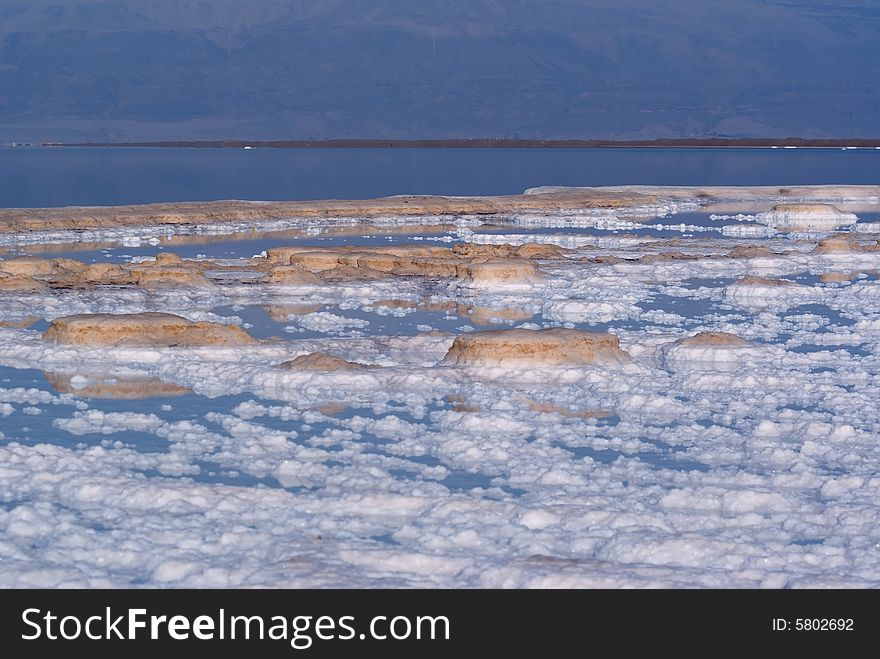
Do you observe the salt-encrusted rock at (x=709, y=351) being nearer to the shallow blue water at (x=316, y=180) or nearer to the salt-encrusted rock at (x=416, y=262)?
the salt-encrusted rock at (x=416, y=262)

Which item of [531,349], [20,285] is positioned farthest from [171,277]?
[531,349]

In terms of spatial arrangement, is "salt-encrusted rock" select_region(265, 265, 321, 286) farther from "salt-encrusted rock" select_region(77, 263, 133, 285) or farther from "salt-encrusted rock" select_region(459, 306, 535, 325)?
"salt-encrusted rock" select_region(459, 306, 535, 325)

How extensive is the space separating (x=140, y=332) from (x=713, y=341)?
4.39 metres

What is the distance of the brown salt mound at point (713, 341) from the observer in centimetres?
1091

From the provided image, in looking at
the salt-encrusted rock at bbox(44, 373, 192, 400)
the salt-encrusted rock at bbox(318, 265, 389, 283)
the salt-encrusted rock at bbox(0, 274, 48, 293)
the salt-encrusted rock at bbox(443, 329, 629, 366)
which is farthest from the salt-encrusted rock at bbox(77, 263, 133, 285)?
the salt-encrusted rock at bbox(443, 329, 629, 366)

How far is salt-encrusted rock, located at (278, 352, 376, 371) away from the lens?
9859 mm

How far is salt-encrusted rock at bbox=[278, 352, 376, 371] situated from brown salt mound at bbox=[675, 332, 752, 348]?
2494 mm

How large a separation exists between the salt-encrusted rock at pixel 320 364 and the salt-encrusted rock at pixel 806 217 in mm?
21385

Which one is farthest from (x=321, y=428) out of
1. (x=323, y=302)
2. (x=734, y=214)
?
(x=734, y=214)

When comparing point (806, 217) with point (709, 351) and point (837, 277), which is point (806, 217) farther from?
point (709, 351)

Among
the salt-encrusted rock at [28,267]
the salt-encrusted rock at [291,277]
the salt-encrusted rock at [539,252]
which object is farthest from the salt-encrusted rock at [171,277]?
the salt-encrusted rock at [539,252]

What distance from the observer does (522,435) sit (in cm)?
793

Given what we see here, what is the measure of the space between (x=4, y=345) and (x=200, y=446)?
431 centimetres

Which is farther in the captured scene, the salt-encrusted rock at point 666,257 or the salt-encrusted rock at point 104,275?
the salt-encrusted rock at point 666,257
